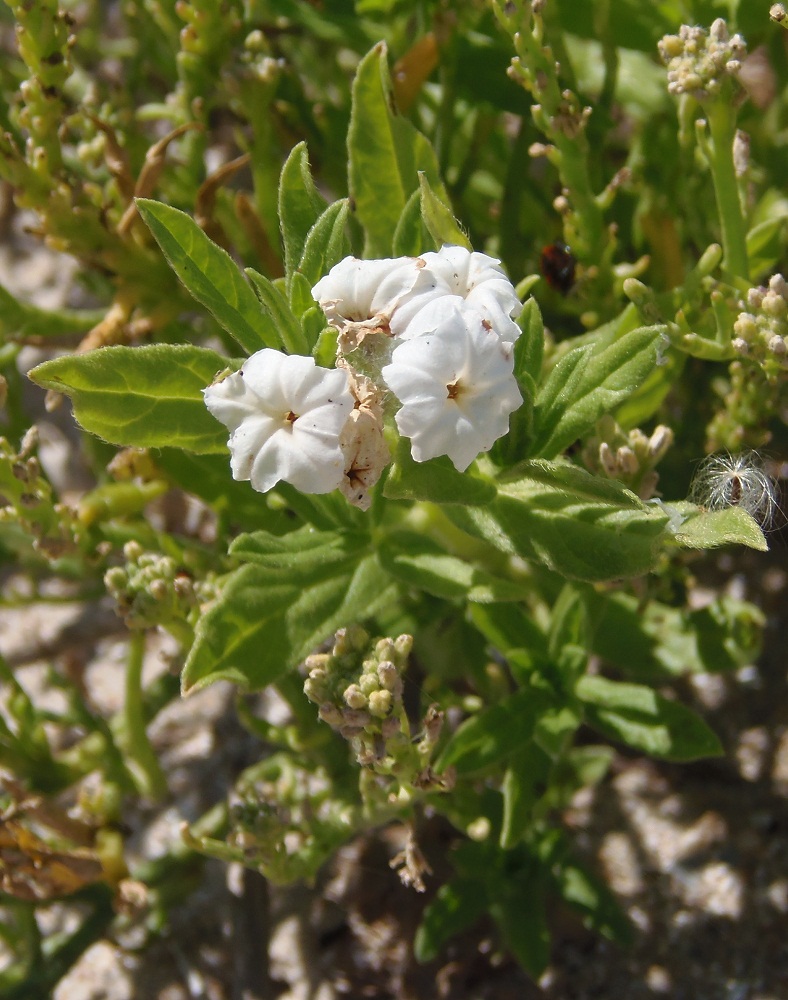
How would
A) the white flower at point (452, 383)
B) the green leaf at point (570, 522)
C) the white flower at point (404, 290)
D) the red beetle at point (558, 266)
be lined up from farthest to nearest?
the red beetle at point (558, 266)
the green leaf at point (570, 522)
the white flower at point (404, 290)
the white flower at point (452, 383)

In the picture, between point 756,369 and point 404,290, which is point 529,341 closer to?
point 404,290

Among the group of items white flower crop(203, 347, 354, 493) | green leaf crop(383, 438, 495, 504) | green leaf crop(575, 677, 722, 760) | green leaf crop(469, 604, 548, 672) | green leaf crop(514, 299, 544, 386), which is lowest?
green leaf crop(575, 677, 722, 760)

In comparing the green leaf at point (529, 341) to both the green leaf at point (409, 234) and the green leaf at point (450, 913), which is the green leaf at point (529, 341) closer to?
the green leaf at point (409, 234)

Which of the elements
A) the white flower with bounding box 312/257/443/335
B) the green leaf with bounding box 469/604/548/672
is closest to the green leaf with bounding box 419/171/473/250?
the white flower with bounding box 312/257/443/335

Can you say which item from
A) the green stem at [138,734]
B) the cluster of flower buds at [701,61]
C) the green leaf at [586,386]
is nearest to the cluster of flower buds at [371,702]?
the green leaf at [586,386]

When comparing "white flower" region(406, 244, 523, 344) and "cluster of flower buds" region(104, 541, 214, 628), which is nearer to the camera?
"white flower" region(406, 244, 523, 344)

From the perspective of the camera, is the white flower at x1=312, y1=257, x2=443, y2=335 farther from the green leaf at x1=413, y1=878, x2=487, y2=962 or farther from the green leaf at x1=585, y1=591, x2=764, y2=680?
the green leaf at x1=413, y1=878, x2=487, y2=962
